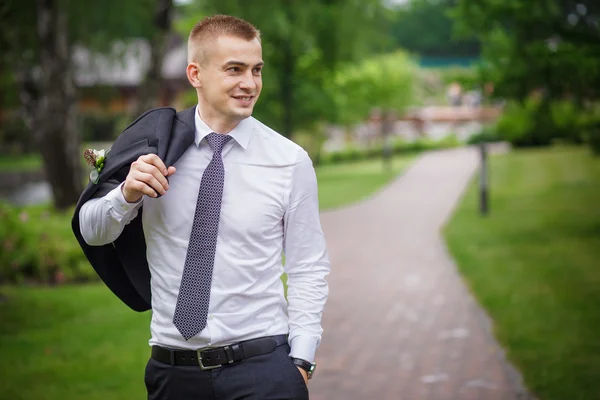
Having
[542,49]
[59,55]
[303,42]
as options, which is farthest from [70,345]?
[303,42]

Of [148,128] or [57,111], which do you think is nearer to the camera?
[148,128]

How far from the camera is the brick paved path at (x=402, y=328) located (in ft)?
21.4

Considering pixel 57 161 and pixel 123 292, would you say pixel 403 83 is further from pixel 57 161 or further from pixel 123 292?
pixel 123 292

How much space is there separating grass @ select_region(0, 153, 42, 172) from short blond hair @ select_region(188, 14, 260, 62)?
3433 centimetres

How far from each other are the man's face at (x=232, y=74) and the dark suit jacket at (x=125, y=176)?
0.13 m

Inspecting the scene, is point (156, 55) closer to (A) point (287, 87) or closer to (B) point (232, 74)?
(A) point (287, 87)

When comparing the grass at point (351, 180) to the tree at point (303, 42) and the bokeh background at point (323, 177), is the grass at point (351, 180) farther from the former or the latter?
the tree at point (303, 42)

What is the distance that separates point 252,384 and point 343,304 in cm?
697

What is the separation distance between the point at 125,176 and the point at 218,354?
62cm

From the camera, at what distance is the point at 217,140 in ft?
9.53

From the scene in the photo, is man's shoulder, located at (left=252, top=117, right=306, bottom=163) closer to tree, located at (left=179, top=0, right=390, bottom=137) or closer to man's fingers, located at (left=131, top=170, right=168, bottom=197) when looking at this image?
man's fingers, located at (left=131, top=170, right=168, bottom=197)

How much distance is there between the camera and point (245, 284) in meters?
2.86

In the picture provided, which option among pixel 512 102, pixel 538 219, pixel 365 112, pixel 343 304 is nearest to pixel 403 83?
pixel 365 112

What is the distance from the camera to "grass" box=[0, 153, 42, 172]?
36344 millimetres
